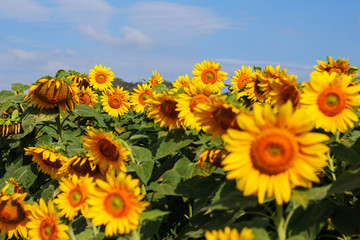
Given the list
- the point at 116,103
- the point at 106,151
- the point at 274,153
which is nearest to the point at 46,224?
the point at 106,151

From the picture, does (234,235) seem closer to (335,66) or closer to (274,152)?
(274,152)

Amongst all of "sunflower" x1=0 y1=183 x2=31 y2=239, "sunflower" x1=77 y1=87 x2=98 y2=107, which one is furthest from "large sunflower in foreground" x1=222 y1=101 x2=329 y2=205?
"sunflower" x1=77 y1=87 x2=98 y2=107

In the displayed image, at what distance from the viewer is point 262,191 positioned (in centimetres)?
195

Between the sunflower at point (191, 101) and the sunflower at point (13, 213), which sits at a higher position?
the sunflower at point (191, 101)

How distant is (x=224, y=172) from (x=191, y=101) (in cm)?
56

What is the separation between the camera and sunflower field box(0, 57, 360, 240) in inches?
77.9

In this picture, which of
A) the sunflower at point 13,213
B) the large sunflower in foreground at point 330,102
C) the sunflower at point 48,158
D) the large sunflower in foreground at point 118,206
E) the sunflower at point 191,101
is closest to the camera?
the large sunflower in foreground at point 118,206

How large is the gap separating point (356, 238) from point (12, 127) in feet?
12.0

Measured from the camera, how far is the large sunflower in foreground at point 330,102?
253 centimetres

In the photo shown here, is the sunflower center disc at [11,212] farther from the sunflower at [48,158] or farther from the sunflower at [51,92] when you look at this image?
the sunflower at [51,92]

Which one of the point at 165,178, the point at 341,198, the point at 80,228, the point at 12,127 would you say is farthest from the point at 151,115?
the point at 12,127

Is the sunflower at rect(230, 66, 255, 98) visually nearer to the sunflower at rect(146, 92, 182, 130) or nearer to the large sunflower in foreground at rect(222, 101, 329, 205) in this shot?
the sunflower at rect(146, 92, 182, 130)

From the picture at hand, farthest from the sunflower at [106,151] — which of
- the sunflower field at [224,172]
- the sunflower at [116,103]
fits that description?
the sunflower at [116,103]

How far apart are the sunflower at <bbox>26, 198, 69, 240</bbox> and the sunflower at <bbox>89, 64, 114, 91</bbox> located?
6542 millimetres
